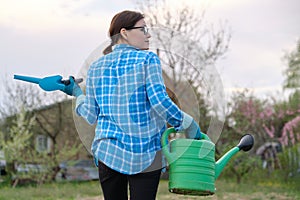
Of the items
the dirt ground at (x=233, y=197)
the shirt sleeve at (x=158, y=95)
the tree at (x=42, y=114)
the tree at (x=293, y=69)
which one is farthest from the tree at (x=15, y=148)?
the tree at (x=293, y=69)

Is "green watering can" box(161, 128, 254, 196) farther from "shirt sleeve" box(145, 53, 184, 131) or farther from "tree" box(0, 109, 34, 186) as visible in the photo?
"tree" box(0, 109, 34, 186)

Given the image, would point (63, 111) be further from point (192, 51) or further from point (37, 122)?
point (192, 51)

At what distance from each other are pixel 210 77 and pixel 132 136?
1.70 ft

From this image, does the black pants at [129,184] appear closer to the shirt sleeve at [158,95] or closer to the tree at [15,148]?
the shirt sleeve at [158,95]

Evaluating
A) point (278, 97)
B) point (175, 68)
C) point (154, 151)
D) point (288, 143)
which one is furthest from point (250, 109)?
point (154, 151)

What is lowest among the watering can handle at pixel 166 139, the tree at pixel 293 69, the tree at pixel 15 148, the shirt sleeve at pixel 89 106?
the tree at pixel 15 148

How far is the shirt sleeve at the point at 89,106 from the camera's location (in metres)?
2.12

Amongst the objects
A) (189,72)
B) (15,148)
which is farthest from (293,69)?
(189,72)

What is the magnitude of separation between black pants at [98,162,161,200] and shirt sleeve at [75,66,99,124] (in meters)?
0.19

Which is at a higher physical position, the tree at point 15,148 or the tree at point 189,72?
the tree at point 189,72

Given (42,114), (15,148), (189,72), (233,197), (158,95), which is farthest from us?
(42,114)

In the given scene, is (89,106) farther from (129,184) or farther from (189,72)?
(189,72)

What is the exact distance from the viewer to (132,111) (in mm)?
1988

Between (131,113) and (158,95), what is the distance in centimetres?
13
